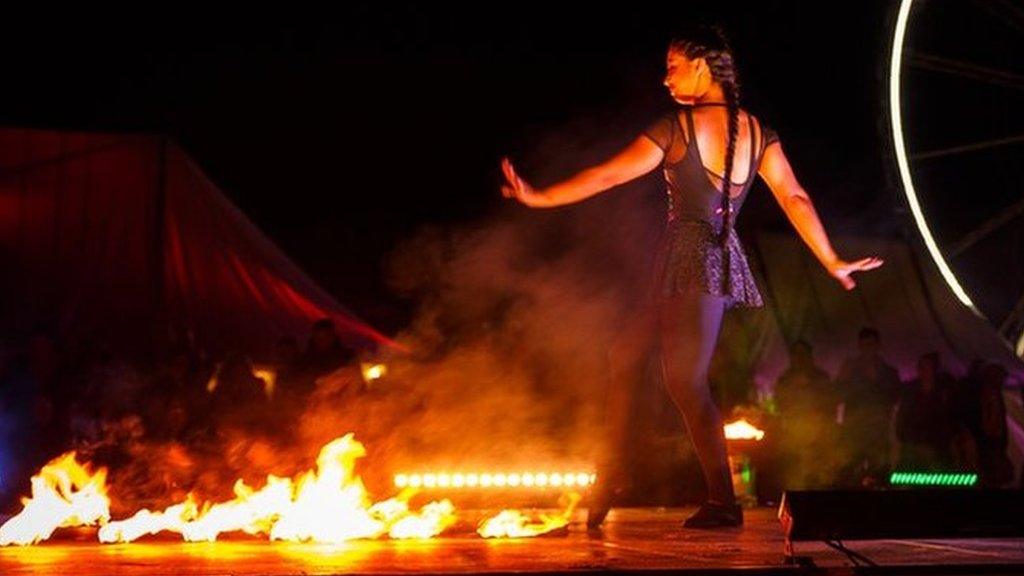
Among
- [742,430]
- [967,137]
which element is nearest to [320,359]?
[742,430]

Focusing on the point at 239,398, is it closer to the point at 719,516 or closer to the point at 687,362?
the point at 719,516

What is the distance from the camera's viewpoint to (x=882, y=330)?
47.0 ft

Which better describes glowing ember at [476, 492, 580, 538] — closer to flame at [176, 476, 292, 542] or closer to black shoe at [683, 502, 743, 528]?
black shoe at [683, 502, 743, 528]

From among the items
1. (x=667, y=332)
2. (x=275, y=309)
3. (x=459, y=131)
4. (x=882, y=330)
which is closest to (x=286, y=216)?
(x=459, y=131)

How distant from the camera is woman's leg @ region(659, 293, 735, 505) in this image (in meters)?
4.94

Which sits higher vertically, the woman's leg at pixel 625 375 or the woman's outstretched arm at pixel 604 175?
the woman's outstretched arm at pixel 604 175

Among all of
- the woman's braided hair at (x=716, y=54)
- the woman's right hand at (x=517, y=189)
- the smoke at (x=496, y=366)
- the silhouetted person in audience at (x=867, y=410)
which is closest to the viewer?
the woman's right hand at (x=517, y=189)

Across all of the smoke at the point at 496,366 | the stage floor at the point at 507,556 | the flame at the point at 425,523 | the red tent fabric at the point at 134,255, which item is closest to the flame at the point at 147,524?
the stage floor at the point at 507,556

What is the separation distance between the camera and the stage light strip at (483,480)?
891 cm

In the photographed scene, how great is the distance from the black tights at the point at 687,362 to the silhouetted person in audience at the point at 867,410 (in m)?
5.44

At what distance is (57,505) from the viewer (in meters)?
5.11

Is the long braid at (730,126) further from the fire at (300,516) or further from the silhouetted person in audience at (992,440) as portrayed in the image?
the silhouetted person in audience at (992,440)

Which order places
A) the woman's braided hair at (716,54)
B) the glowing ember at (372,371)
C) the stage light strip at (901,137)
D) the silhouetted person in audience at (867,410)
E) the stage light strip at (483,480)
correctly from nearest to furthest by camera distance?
the woman's braided hair at (716,54) < the stage light strip at (901,137) < the stage light strip at (483,480) < the glowing ember at (372,371) < the silhouetted person in audience at (867,410)

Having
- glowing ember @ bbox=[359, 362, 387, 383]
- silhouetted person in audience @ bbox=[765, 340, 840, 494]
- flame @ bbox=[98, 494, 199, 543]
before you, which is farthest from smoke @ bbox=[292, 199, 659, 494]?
flame @ bbox=[98, 494, 199, 543]
